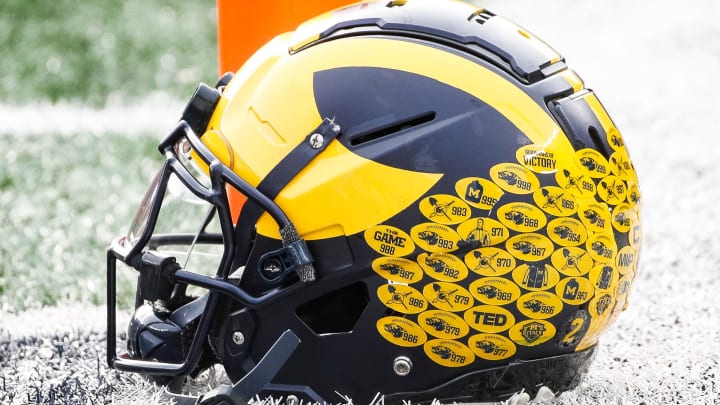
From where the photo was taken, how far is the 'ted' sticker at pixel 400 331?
7.20 ft

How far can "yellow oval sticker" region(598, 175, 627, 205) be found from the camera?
2193 mm

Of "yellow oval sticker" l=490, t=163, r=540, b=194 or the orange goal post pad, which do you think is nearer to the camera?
"yellow oval sticker" l=490, t=163, r=540, b=194

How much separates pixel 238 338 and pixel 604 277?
2.72 feet

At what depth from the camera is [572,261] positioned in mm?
2178

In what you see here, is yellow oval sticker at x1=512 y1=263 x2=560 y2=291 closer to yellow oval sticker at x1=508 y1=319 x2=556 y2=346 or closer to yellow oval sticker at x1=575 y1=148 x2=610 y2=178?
yellow oval sticker at x1=508 y1=319 x2=556 y2=346

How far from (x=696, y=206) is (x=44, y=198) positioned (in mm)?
2885

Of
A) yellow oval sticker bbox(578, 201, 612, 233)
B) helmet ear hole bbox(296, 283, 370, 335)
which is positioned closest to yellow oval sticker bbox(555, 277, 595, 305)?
yellow oval sticker bbox(578, 201, 612, 233)

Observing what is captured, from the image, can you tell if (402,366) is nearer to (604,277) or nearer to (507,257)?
(507,257)

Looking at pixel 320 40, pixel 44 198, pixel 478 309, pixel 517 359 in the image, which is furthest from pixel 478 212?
pixel 44 198

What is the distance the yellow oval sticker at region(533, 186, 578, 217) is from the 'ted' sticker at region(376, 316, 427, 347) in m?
0.38

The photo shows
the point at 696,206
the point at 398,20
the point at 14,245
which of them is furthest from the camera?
the point at 696,206

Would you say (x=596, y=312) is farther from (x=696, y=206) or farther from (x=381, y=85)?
(x=696, y=206)

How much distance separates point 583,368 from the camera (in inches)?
95.3

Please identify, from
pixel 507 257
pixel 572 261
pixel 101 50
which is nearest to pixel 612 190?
pixel 572 261
